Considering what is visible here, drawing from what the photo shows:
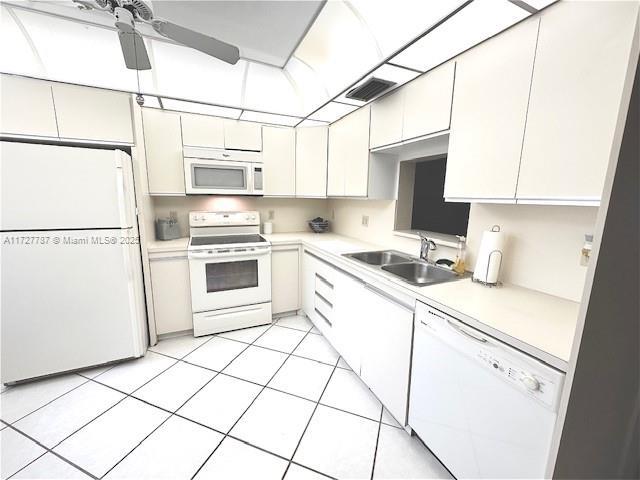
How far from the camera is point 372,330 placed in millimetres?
1688

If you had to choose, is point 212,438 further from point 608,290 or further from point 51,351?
point 608,290

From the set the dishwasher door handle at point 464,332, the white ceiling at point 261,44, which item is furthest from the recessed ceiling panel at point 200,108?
the dishwasher door handle at point 464,332

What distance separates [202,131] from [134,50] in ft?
3.97

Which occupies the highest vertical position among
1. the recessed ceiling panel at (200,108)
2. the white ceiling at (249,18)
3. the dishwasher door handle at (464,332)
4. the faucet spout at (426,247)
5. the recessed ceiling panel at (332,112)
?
the white ceiling at (249,18)

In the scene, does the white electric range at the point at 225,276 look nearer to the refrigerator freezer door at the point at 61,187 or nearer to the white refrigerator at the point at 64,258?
the white refrigerator at the point at 64,258

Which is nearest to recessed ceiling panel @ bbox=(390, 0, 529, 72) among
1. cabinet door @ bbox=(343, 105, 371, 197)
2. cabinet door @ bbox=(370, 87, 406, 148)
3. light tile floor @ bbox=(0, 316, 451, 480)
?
cabinet door @ bbox=(370, 87, 406, 148)

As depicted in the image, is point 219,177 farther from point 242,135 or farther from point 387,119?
point 387,119

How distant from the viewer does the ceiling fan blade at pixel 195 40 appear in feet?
4.28

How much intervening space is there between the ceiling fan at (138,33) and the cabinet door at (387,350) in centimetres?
176

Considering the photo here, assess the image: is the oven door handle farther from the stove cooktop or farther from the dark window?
the dark window

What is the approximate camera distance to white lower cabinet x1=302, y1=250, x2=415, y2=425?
4.75ft

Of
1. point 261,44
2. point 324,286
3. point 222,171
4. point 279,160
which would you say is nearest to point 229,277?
point 324,286

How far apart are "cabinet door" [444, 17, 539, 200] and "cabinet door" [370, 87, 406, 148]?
478 mm

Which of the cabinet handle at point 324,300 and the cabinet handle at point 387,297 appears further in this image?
the cabinet handle at point 324,300
